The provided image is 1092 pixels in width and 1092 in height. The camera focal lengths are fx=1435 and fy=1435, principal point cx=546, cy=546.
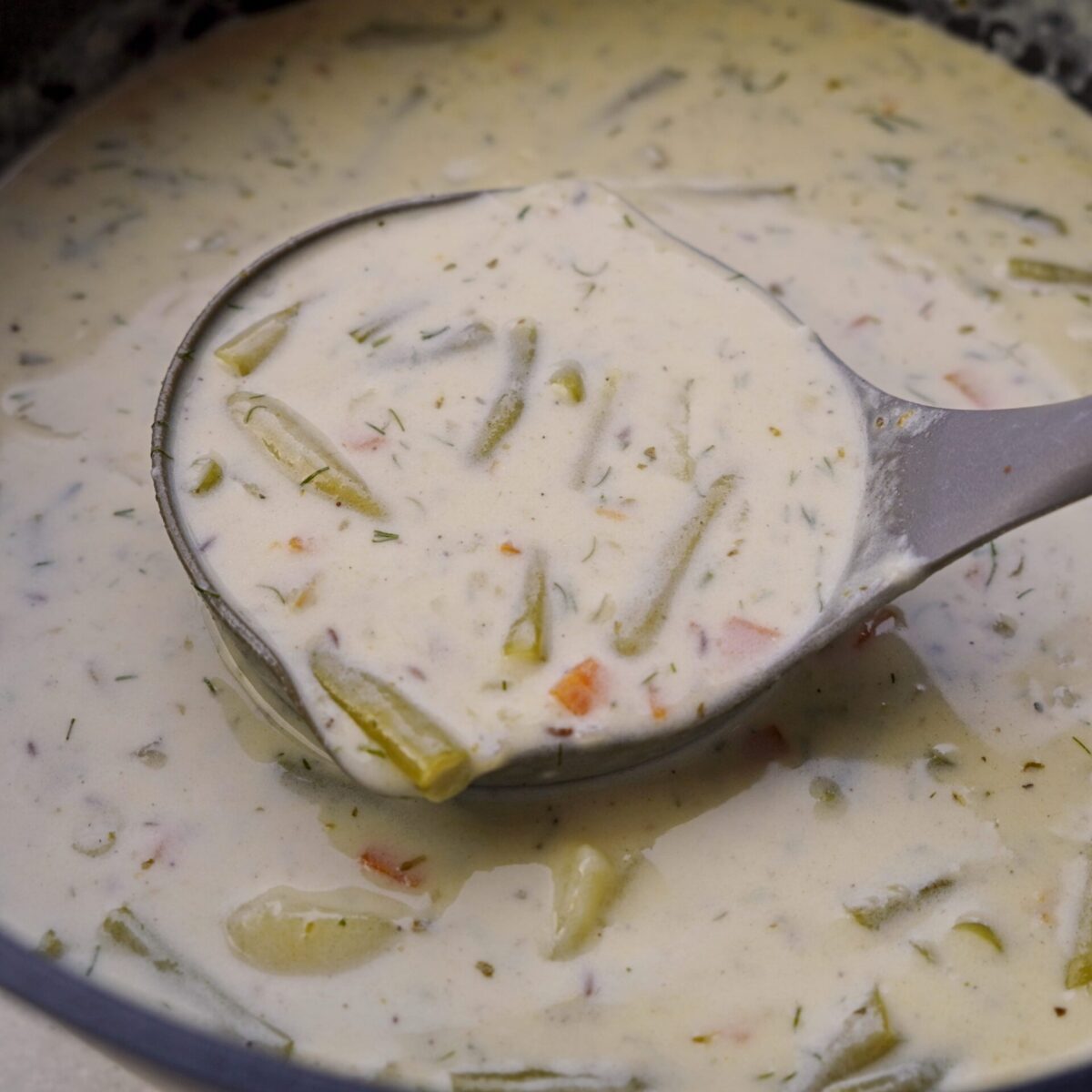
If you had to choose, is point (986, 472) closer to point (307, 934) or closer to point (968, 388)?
point (968, 388)

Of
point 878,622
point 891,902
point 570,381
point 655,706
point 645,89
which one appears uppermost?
point 645,89

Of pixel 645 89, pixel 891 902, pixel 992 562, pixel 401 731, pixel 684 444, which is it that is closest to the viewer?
pixel 401 731

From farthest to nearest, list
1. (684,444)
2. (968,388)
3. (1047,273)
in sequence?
(1047,273) → (968,388) → (684,444)

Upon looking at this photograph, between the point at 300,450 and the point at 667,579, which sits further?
the point at 300,450

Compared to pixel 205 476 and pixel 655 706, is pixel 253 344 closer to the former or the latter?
pixel 205 476

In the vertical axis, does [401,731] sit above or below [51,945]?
above

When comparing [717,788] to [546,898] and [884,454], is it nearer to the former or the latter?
[546,898]

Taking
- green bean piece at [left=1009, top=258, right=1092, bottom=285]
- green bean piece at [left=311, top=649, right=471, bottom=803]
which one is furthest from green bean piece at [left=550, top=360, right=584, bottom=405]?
green bean piece at [left=1009, top=258, right=1092, bottom=285]

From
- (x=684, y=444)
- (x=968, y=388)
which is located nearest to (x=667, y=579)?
(x=684, y=444)

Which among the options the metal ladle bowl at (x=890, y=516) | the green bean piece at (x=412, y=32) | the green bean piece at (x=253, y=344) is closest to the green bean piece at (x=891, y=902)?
the metal ladle bowl at (x=890, y=516)

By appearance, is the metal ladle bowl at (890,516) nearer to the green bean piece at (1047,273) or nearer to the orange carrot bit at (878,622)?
the orange carrot bit at (878,622)
